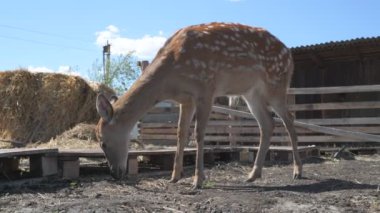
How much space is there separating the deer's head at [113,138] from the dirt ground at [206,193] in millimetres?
256

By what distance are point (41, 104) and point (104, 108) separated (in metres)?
10.4

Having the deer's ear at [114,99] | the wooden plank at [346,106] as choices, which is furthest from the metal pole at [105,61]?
the deer's ear at [114,99]

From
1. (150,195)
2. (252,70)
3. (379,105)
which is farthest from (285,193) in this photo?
(379,105)

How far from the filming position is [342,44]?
1533 cm

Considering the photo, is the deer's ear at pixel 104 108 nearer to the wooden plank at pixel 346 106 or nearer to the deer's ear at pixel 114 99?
the deer's ear at pixel 114 99

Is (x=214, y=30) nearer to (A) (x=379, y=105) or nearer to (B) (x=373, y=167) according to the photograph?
(B) (x=373, y=167)

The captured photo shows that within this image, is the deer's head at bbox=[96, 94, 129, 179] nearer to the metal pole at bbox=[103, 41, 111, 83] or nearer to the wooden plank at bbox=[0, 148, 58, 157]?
the wooden plank at bbox=[0, 148, 58, 157]

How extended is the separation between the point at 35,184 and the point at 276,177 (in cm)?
346

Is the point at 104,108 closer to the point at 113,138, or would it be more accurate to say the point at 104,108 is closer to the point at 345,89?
the point at 113,138

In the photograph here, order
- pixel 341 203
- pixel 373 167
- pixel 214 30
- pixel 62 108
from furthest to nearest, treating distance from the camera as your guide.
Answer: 1. pixel 62 108
2. pixel 373 167
3. pixel 214 30
4. pixel 341 203

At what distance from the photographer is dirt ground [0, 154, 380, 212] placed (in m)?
5.30

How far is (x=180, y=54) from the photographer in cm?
709

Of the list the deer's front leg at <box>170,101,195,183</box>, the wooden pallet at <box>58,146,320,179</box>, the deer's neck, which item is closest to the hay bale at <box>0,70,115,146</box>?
the wooden pallet at <box>58,146,320,179</box>

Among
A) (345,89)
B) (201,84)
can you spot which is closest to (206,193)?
(201,84)
